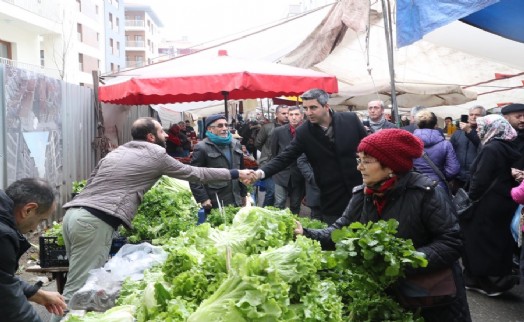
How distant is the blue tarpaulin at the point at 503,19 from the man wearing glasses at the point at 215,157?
306 centimetres

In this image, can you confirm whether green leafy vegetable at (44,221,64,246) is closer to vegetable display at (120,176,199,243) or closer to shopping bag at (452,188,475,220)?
vegetable display at (120,176,199,243)

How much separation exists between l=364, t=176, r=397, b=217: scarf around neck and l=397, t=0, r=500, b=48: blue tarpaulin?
6.51 ft

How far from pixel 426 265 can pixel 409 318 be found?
13.8 inches

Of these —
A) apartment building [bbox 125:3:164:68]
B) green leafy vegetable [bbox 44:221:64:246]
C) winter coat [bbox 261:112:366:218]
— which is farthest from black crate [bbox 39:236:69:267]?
apartment building [bbox 125:3:164:68]

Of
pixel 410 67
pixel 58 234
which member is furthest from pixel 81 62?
pixel 58 234

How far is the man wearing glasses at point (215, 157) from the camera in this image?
6430 millimetres

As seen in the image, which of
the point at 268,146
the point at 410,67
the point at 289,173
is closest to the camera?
the point at 289,173

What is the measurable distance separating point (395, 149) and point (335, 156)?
2.43 meters

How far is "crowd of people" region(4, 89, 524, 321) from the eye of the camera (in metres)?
3.02

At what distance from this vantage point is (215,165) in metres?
6.58

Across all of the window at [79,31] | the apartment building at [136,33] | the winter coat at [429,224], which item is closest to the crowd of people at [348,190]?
the winter coat at [429,224]

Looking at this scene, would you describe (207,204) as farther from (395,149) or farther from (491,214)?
(395,149)

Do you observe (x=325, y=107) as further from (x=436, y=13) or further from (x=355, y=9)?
(x=355, y=9)

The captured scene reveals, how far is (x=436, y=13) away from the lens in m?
4.57
